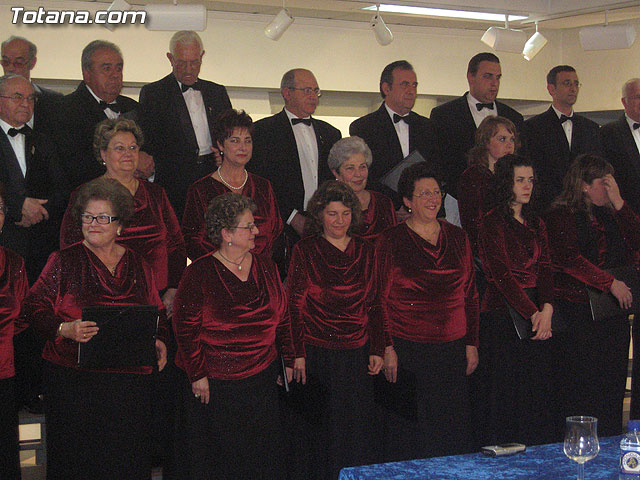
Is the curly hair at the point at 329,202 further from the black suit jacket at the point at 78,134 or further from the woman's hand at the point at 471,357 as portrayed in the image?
the black suit jacket at the point at 78,134

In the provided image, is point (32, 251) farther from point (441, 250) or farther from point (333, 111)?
point (333, 111)

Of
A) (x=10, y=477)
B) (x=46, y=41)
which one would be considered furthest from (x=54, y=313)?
(x=46, y=41)

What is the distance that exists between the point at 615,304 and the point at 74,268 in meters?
2.88

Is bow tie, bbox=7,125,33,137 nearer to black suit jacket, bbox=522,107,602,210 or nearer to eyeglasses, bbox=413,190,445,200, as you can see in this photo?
eyeglasses, bbox=413,190,445,200

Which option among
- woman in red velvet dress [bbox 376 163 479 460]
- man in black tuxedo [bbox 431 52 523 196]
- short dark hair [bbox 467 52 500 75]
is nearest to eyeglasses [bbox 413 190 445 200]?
woman in red velvet dress [bbox 376 163 479 460]

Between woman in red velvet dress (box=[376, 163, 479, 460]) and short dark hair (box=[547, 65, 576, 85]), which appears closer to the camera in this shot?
woman in red velvet dress (box=[376, 163, 479, 460])

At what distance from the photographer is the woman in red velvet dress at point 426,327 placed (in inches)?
152

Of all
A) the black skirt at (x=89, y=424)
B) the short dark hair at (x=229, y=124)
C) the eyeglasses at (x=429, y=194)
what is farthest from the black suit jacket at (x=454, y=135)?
the black skirt at (x=89, y=424)

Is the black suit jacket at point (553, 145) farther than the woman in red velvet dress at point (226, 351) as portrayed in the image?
Yes

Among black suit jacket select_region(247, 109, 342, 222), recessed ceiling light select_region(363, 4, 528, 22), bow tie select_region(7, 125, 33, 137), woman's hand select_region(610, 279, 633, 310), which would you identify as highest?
recessed ceiling light select_region(363, 4, 528, 22)

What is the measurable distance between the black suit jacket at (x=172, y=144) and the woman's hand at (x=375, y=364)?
4.73ft

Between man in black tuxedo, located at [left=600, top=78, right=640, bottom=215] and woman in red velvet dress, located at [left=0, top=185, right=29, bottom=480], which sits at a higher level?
man in black tuxedo, located at [left=600, top=78, right=640, bottom=215]

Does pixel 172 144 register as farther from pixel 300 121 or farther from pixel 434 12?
pixel 434 12

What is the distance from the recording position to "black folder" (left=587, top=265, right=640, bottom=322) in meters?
4.36
